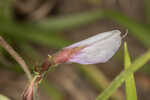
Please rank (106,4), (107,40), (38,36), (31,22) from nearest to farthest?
(107,40), (38,36), (31,22), (106,4)

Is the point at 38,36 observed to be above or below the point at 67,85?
above

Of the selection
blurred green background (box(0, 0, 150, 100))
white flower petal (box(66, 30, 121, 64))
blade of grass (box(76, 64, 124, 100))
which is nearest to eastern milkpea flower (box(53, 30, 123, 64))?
white flower petal (box(66, 30, 121, 64))

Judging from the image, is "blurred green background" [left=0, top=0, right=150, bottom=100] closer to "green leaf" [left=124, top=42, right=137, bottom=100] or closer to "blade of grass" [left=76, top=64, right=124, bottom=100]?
"blade of grass" [left=76, top=64, right=124, bottom=100]

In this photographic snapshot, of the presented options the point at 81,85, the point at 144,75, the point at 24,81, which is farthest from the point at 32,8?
the point at 144,75

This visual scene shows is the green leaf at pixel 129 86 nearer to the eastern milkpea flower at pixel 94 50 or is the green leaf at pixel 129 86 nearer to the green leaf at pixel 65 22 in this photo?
the eastern milkpea flower at pixel 94 50

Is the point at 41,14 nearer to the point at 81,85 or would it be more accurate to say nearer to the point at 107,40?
the point at 81,85

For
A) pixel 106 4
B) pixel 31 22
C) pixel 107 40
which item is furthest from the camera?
pixel 106 4
